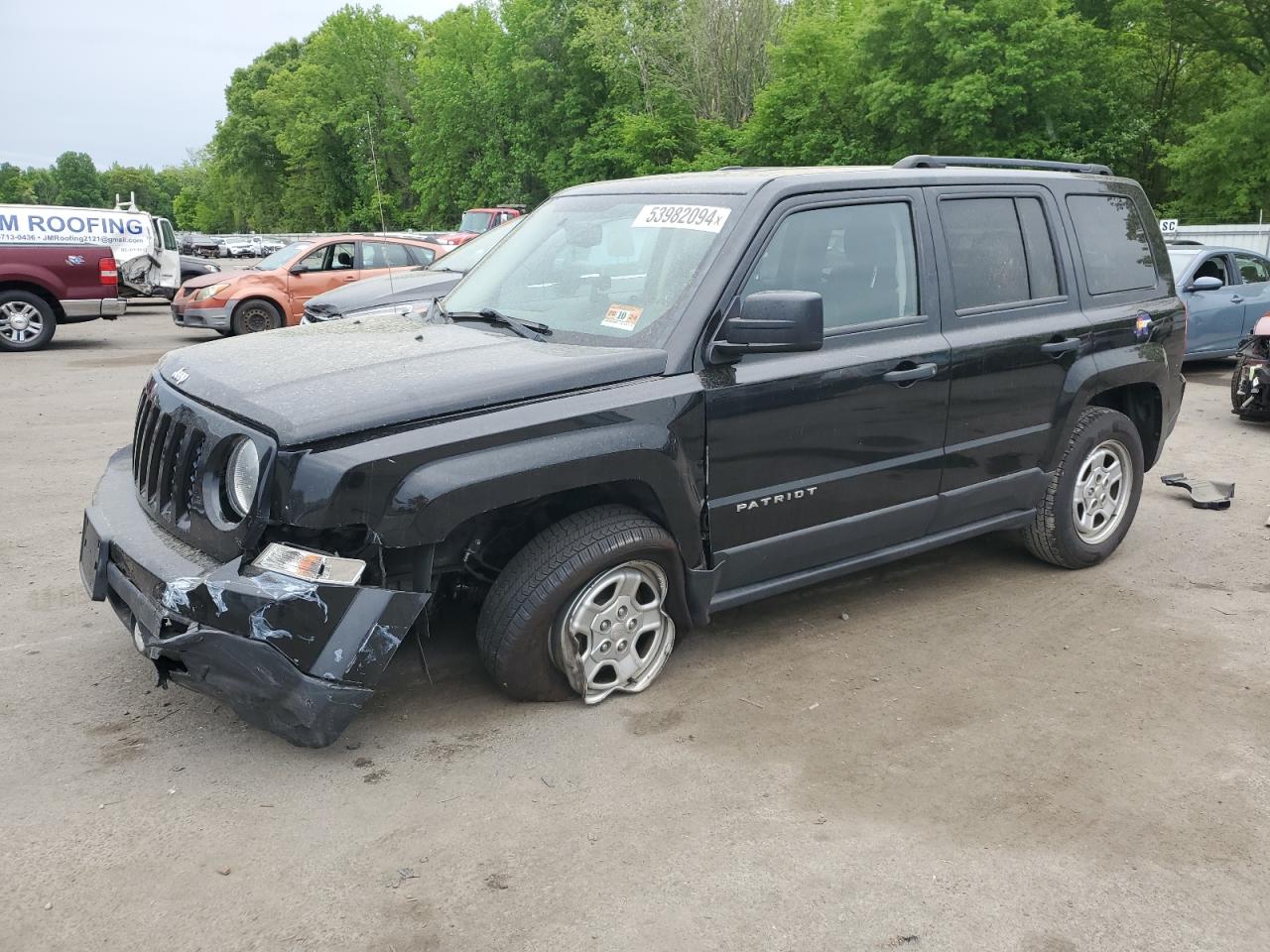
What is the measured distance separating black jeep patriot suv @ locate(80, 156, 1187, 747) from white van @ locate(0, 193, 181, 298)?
1255cm

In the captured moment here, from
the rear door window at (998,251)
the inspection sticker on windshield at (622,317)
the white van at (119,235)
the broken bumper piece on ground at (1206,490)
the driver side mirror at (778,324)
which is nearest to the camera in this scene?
the driver side mirror at (778,324)

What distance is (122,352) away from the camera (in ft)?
50.7

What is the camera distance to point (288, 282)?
52.4 ft

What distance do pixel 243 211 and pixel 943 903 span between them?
375 ft

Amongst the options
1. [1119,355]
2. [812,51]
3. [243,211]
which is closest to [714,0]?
[812,51]

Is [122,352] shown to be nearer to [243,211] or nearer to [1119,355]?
[1119,355]

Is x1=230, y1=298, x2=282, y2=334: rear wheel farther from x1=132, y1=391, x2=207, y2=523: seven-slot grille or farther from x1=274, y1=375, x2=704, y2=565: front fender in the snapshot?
x1=274, y1=375, x2=704, y2=565: front fender

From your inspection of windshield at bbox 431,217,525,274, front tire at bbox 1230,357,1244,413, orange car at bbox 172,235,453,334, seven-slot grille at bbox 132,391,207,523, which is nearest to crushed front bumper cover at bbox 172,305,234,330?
orange car at bbox 172,235,453,334

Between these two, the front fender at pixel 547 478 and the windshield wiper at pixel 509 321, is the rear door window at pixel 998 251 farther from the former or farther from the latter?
the windshield wiper at pixel 509 321

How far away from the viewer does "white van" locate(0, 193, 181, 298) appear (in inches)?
591

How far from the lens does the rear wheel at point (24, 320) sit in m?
14.9

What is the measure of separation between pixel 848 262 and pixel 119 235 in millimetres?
16214

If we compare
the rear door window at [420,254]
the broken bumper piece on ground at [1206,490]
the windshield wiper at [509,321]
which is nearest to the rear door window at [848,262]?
the windshield wiper at [509,321]

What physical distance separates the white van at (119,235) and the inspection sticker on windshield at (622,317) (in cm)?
1332
